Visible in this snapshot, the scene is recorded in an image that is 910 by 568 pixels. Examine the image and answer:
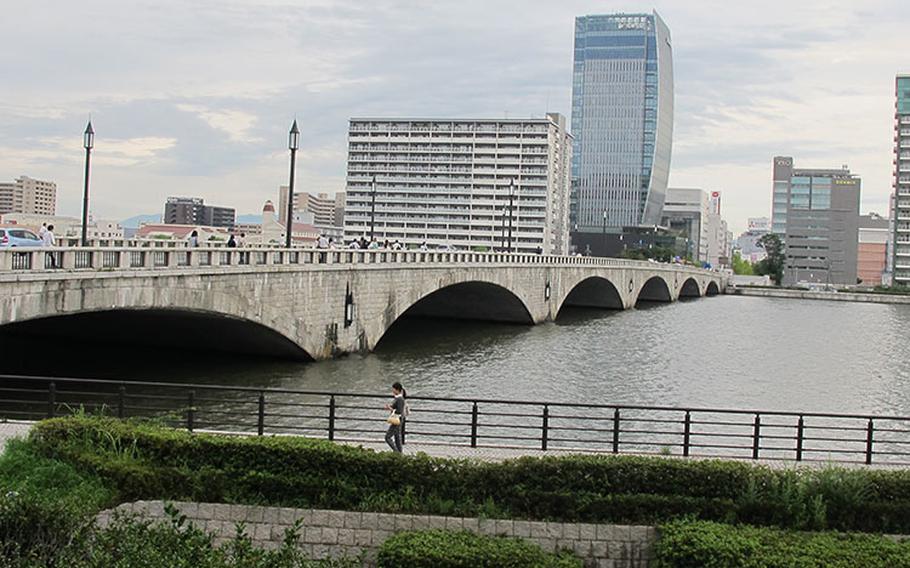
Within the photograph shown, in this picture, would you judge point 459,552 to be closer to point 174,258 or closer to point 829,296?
point 174,258

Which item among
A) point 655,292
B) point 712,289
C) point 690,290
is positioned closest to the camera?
point 655,292

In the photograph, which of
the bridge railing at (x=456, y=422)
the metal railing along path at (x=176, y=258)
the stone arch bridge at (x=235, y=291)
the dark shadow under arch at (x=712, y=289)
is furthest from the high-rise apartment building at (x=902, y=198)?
the bridge railing at (x=456, y=422)

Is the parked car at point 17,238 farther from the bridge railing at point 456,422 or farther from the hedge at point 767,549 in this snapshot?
the hedge at point 767,549

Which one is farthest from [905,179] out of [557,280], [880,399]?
[880,399]

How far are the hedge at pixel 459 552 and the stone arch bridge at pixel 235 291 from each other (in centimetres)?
1483

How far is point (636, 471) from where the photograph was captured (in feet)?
54.3

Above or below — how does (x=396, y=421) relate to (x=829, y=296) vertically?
below

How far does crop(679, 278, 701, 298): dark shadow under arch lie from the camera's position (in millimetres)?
154625

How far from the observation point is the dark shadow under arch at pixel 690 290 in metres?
155

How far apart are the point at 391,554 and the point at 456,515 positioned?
5.94 feet

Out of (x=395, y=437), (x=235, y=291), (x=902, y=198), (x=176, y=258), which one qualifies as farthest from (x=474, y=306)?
(x=902, y=198)

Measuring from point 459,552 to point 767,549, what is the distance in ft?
15.9

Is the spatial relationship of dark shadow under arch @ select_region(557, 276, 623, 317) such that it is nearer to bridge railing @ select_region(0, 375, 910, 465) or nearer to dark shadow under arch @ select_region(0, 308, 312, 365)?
dark shadow under arch @ select_region(0, 308, 312, 365)

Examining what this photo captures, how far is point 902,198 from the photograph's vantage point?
178 m
